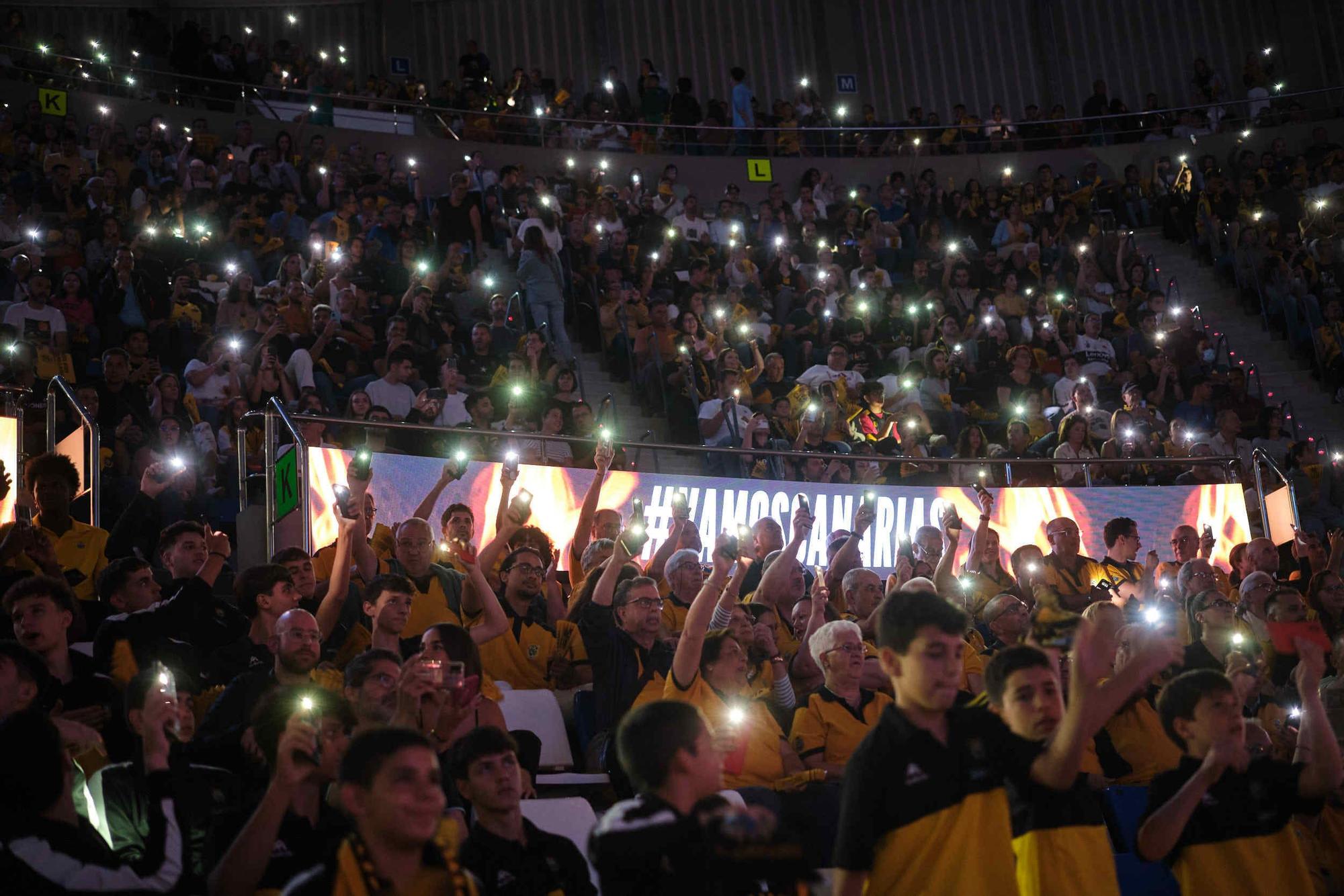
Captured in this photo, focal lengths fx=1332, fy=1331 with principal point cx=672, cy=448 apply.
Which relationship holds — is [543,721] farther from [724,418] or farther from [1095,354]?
[1095,354]

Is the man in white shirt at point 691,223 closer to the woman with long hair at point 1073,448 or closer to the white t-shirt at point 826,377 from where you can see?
the white t-shirt at point 826,377

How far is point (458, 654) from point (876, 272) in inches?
409

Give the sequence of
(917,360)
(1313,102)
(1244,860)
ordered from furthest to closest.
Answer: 1. (1313,102)
2. (917,360)
3. (1244,860)

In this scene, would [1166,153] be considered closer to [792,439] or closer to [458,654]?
[792,439]

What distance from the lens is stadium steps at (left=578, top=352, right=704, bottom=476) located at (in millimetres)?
10477

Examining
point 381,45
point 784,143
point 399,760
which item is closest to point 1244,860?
point 399,760

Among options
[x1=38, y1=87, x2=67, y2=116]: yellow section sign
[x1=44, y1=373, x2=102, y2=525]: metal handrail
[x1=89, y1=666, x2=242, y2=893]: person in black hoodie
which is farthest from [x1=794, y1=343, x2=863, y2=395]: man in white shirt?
[x1=38, y1=87, x2=67, y2=116]: yellow section sign

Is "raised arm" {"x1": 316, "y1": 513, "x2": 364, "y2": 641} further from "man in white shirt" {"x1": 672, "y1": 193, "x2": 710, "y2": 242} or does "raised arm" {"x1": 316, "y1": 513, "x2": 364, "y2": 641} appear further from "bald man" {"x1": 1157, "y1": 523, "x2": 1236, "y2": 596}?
"man in white shirt" {"x1": 672, "y1": 193, "x2": 710, "y2": 242}

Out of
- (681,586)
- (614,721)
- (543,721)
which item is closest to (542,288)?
(681,586)

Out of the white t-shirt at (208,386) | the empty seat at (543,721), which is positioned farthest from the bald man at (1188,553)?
the white t-shirt at (208,386)

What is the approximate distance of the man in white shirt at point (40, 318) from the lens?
912 centimetres

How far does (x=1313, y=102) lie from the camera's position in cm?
1914

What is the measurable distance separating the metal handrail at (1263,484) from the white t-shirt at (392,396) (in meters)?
5.86

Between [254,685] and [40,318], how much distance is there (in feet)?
19.9
